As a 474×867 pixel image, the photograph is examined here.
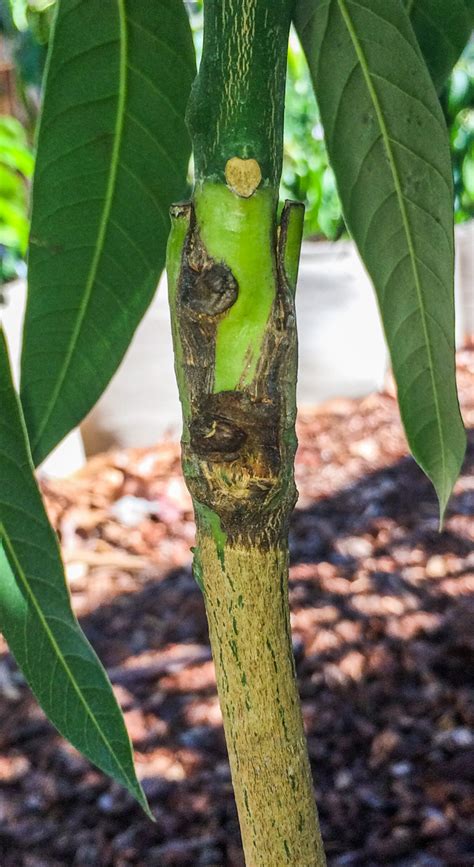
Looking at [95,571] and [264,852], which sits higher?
[264,852]

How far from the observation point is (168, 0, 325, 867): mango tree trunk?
33 cm

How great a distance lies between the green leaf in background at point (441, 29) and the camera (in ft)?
1.44

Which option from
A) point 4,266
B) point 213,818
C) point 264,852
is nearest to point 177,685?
point 213,818

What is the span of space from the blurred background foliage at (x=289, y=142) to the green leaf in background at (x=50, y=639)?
64.8 inches

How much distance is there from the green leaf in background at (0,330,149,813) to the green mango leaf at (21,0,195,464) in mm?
53

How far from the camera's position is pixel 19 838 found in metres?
1.12

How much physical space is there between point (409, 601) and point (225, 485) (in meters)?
1.24

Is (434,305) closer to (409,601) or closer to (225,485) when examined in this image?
(225,485)

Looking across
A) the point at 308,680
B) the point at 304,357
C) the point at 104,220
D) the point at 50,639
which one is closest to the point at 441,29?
the point at 104,220

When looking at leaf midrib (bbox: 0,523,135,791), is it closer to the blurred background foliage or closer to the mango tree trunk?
the mango tree trunk

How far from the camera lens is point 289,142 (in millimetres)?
3057

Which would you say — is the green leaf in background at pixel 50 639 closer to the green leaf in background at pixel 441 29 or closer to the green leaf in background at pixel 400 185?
the green leaf in background at pixel 400 185

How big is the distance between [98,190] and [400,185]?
0.15 m

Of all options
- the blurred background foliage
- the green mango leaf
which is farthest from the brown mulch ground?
the green mango leaf
